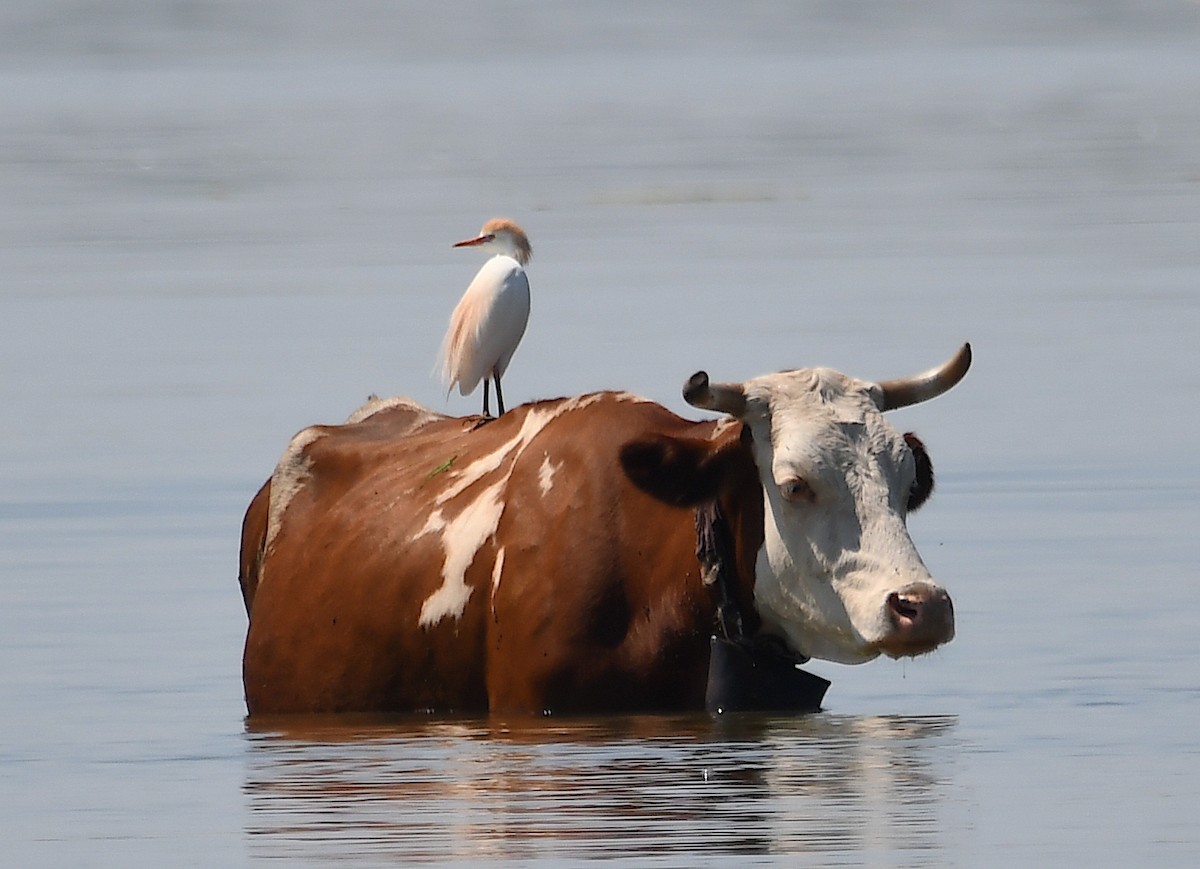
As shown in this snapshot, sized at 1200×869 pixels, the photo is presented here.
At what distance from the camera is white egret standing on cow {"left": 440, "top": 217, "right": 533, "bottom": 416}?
1688 centimetres

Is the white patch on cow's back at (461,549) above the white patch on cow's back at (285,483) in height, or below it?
below

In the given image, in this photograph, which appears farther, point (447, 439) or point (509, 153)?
point (509, 153)

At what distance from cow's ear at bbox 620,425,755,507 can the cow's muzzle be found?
79cm

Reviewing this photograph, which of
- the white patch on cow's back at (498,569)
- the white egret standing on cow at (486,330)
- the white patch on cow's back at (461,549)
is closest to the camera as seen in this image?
the white patch on cow's back at (498,569)

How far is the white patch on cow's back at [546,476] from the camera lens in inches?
403

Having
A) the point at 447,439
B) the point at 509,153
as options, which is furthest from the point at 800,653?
the point at 509,153

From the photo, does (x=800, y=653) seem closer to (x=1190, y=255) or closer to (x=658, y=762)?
(x=658, y=762)

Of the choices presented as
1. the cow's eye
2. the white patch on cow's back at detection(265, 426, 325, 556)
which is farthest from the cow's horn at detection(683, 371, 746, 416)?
the white patch on cow's back at detection(265, 426, 325, 556)

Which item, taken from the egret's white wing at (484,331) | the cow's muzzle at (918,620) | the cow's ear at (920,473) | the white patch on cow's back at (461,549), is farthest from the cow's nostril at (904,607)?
the egret's white wing at (484,331)

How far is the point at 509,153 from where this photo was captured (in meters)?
48.7

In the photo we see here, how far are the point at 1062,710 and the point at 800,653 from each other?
1089 mm

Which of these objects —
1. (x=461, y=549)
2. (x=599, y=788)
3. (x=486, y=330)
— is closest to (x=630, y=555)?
(x=461, y=549)

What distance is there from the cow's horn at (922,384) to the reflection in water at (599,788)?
40.2 inches

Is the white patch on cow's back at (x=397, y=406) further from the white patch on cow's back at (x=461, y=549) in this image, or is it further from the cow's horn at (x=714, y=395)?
the cow's horn at (x=714, y=395)
